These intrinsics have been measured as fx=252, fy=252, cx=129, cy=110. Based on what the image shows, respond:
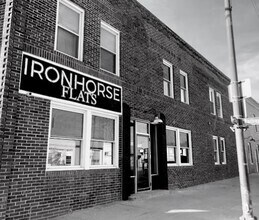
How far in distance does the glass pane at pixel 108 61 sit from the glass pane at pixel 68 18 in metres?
1.32

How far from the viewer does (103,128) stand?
833 cm

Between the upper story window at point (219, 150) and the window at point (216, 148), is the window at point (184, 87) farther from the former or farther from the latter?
the window at point (216, 148)

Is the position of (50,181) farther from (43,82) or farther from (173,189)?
(173,189)

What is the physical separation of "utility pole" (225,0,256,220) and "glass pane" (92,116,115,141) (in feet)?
13.5

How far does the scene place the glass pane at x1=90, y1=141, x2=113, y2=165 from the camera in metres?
7.92

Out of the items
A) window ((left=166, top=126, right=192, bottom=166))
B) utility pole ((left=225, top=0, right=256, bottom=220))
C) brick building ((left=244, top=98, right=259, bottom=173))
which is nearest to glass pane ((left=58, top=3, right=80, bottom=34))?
utility pole ((left=225, top=0, right=256, bottom=220))

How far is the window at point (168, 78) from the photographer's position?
40.3 feet

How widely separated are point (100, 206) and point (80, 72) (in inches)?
160

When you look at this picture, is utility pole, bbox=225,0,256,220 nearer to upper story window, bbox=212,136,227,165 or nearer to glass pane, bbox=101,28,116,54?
glass pane, bbox=101,28,116,54

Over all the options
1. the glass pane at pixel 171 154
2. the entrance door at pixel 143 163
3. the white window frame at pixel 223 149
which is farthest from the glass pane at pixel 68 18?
the white window frame at pixel 223 149

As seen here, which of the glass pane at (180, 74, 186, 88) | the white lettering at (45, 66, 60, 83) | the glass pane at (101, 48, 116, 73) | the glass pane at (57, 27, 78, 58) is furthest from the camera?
the glass pane at (180, 74, 186, 88)

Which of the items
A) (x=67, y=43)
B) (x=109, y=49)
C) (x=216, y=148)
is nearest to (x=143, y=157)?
(x=109, y=49)

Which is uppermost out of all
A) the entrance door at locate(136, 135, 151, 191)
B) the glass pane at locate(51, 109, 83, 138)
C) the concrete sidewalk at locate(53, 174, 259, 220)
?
the glass pane at locate(51, 109, 83, 138)

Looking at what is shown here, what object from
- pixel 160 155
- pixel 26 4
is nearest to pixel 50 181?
pixel 26 4
